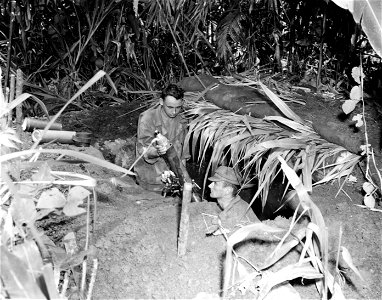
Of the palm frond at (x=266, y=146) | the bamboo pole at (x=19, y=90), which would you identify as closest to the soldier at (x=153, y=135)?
the palm frond at (x=266, y=146)

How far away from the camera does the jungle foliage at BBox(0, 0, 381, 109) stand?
4.59 metres

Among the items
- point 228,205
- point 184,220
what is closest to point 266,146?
point 228,205

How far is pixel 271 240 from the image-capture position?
86.7 inches

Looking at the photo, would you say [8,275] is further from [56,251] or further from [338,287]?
[338,287]

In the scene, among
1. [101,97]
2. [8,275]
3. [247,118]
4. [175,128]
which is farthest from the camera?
[101,97]

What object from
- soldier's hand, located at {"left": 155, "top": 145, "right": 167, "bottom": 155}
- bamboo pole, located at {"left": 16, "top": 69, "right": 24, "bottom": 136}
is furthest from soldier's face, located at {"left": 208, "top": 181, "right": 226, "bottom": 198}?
bamboo pole, located at {"left": 16, "top": 69, "right": 24, "bottom": 136}

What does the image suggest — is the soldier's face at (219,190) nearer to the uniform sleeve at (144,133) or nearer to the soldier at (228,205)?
the soldier at (228,205)

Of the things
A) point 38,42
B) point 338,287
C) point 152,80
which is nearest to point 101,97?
point 152,80

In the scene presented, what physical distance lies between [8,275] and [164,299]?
704 millimetres

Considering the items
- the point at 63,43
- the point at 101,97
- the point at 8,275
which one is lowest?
the point at 101,97

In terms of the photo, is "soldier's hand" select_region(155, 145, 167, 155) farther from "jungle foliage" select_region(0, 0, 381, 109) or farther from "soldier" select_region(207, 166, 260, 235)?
"jungle foliage" select_region(0, 0, 381, 109)

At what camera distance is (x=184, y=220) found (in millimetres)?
2043

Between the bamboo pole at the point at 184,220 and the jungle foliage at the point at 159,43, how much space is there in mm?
2611

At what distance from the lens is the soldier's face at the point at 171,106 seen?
3809 millimetres
